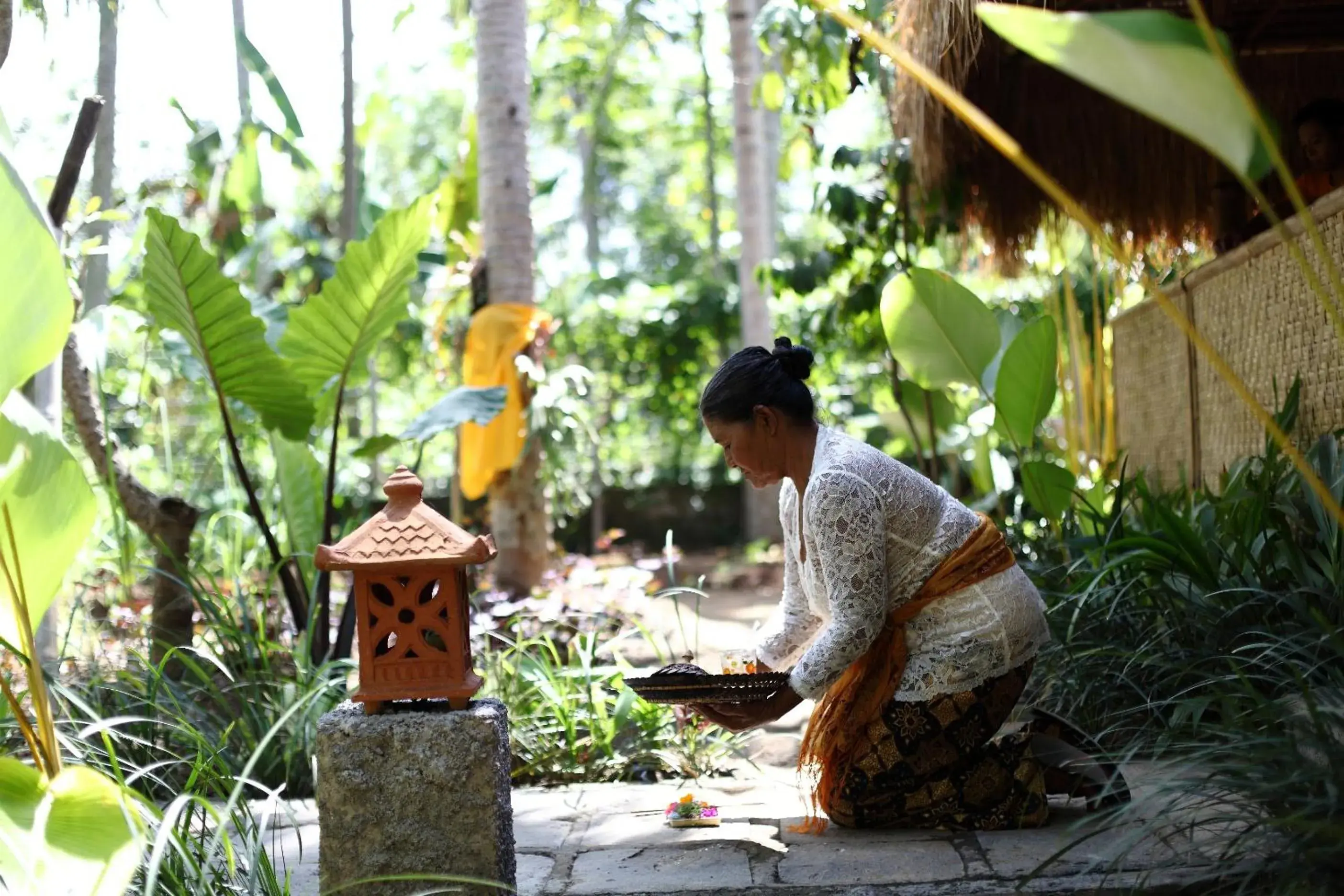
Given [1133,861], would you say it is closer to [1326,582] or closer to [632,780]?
[1326,582]

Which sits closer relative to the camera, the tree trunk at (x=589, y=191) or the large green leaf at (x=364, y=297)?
the large green leaf at (x=364, y=297)

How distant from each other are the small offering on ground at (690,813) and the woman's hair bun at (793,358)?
1087 millimetres

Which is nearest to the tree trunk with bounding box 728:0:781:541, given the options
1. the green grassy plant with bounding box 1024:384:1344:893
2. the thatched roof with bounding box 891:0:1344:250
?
the thatched roof with bounding box 891:0:1344:250

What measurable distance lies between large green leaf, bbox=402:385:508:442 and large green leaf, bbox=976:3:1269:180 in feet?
10.4

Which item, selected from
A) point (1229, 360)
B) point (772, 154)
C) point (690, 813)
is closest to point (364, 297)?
point (690, 813)

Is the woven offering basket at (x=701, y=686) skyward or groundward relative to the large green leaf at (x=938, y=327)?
groundward

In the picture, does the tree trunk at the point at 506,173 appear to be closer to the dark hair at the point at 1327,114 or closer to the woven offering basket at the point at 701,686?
the dark hair at the point at 1327,114

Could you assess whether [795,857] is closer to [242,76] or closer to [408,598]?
[408,598]

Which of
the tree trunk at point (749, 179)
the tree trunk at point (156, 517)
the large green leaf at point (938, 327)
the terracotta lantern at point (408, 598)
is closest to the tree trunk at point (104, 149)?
the tree trunk at point (156, 517)

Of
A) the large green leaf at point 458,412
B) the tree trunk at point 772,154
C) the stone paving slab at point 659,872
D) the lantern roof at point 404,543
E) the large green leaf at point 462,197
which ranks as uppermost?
the tree trunk at point 772,154

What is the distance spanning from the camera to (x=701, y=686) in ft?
9.45

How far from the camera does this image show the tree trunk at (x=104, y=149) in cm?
572

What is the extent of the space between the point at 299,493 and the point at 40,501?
288 centimetres

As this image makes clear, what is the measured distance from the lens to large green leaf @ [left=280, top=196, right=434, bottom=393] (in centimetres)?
456
